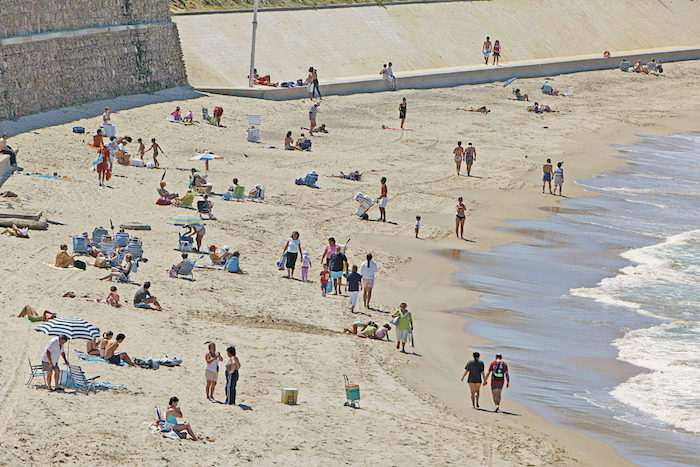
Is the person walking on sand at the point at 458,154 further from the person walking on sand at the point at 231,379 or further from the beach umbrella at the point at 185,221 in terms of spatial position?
the person walking on sand at the point at 231,379

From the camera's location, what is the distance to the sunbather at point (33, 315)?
54.6 ft

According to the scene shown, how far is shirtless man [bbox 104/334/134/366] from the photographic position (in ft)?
51.4

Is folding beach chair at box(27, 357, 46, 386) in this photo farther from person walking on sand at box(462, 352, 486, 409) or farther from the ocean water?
the ocean water

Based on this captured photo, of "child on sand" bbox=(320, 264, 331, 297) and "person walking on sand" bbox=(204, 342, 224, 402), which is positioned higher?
"child on sand" bbox=(320, 264, 331, 297)

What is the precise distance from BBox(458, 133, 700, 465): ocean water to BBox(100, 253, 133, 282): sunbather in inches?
249

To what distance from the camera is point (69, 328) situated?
15.4 metres

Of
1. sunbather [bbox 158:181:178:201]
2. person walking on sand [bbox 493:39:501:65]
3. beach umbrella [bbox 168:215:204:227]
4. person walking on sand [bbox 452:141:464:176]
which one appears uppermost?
person walking on sand [bbox 493:39:501:65]

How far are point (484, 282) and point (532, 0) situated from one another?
4001 centimetres

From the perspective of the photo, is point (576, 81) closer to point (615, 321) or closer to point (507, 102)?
point (507, 102)

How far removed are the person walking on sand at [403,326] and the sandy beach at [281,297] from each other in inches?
9.3

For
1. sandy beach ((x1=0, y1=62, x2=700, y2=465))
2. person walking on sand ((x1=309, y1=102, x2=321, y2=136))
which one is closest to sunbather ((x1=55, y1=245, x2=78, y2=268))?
sandy beach ((x1=0, y1=62, x2=700, y2=465))

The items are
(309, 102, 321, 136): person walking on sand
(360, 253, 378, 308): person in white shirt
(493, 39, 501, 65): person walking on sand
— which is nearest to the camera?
(360, 253, 378, 308): person in white shirt

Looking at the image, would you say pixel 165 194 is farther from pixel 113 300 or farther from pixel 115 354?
pixel 115 354

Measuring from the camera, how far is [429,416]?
619 inches
